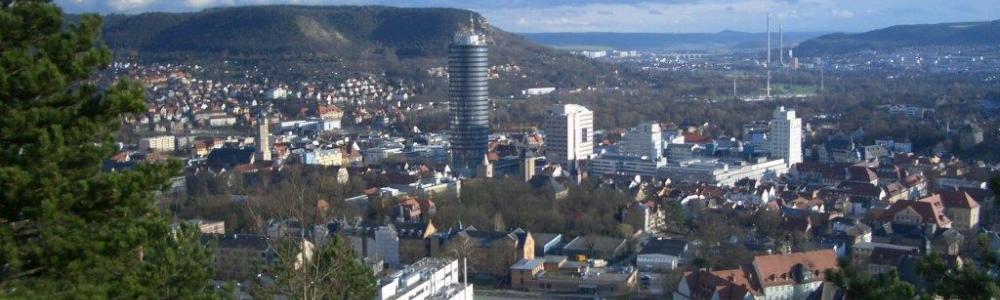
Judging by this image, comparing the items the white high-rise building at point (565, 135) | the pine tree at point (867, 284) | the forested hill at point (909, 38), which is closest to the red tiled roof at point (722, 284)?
the pine tree at point (867, 284)

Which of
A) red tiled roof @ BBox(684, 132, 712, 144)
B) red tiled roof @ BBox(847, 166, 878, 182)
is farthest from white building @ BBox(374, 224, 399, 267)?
red tiled roof @ BBox(684, 132, 712, 144)

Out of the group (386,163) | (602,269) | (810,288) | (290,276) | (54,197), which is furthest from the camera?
(386,163)

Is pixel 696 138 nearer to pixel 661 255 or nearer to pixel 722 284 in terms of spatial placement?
pixel 661 255

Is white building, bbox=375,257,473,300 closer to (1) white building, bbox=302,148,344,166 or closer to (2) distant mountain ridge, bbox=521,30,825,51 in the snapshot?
(1) white building, bbox=302,148,344,166

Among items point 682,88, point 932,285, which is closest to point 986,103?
point 682,88

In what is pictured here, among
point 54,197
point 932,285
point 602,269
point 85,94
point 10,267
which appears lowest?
point 602,269

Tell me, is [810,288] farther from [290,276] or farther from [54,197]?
[54,197]

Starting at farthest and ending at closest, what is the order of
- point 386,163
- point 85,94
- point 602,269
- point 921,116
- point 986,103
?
point 986,103, point 921,116, point 386,163, point 602,269, point 85,94
